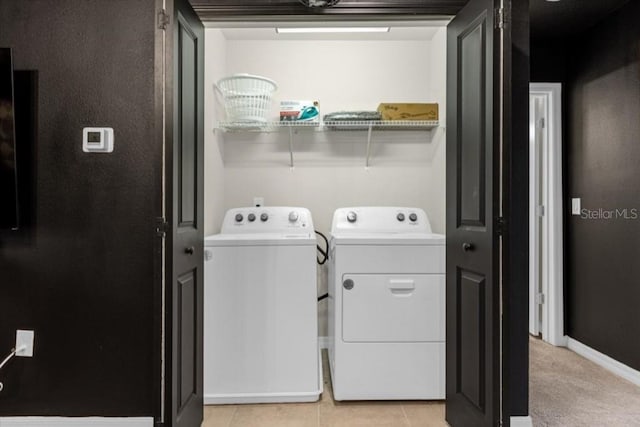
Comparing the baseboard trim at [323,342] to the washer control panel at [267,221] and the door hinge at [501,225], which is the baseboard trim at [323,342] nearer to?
the washer control panel at [267,221]

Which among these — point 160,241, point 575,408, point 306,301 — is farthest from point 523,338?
point 160,241

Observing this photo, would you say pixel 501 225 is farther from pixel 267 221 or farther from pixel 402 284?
pixel 267 221

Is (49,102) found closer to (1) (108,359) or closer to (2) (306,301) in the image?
(1) (108,359)

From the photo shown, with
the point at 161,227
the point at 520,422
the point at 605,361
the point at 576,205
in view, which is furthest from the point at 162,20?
the point at 605,361

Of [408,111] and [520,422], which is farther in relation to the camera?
[408,111]

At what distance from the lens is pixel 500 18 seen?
143 cm

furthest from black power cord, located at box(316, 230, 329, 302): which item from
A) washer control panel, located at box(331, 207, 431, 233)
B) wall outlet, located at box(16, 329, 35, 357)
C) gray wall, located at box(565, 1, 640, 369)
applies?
gray wall, located at box(565, 1, 640, 369)

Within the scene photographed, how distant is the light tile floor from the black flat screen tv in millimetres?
1424

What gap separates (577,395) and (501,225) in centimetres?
161

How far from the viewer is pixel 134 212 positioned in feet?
5.82

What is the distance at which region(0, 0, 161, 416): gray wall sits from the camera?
1.75 metres

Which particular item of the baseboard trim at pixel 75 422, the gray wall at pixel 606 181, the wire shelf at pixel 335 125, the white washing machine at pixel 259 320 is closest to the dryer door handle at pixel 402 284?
the white washing machine at pixel 259 320

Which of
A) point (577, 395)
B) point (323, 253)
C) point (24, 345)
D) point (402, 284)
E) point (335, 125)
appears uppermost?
point (335, 125)

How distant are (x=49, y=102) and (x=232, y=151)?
49.5 inches
